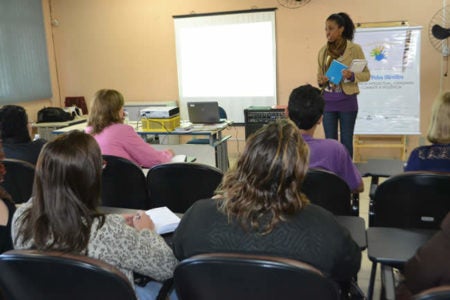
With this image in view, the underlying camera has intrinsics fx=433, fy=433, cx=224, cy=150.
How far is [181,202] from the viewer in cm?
240

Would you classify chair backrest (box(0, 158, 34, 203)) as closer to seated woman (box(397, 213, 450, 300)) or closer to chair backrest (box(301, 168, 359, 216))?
chair backrest (box(301, 168, 359, 216))

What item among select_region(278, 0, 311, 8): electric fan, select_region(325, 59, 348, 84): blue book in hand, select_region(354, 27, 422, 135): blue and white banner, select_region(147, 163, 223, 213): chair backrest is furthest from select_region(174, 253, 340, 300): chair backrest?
select_region(278, 0, 311, 8): electric fan

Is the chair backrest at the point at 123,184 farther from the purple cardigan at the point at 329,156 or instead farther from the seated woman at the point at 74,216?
the seated woman at the point at 74,216

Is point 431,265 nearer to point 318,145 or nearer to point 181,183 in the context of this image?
point 318,145

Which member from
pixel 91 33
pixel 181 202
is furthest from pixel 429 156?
pixel 91 33

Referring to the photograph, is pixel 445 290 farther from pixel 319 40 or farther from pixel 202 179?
pixel 319 40

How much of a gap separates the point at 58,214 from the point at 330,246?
30.5 inches

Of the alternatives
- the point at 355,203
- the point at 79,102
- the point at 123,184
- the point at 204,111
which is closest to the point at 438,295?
the point at 355,203

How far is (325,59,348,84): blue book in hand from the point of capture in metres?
3.51

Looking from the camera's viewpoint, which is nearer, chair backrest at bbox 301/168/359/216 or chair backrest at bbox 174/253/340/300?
chair backrest at bbox 174/253/340/300

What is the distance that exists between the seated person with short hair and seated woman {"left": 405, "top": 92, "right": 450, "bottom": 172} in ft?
1.10

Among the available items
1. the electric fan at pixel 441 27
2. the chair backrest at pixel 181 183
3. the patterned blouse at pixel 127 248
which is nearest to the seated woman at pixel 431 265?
the patterned blouse at pixel 127 248

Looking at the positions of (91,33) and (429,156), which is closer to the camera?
(429,156)

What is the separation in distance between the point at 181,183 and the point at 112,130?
2.76 ft
